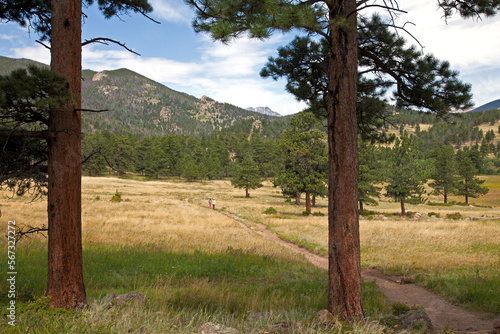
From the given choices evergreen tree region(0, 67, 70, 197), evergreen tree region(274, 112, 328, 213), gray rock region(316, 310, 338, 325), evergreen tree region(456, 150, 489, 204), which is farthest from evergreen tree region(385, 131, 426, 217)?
evergreen tree region(456, 150, 489, 204)

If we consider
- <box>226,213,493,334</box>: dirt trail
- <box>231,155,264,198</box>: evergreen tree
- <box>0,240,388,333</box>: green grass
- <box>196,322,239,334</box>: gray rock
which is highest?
<box>231,155,264,198</box>: evergreen tree

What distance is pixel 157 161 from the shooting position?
8944 cm

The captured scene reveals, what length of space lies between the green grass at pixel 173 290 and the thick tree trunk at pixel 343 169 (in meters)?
0.83

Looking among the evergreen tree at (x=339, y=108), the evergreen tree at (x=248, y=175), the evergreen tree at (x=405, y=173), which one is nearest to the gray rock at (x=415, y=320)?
the evergreen tree at (x=339, y=108)

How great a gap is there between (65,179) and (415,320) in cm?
674

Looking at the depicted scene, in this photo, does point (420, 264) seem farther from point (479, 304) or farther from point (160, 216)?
point (160, 216)

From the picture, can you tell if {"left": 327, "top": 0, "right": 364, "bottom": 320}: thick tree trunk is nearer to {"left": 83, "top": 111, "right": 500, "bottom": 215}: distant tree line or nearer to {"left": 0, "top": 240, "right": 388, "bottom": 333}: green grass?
{"left": 0, "top": 240, "right": 388, "bottom": 333}: green grass

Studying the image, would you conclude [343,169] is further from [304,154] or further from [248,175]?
[248,175]

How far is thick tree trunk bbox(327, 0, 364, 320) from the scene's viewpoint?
5199 mm

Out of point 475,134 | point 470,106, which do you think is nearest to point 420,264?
point 470,106

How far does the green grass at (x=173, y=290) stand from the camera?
392cm

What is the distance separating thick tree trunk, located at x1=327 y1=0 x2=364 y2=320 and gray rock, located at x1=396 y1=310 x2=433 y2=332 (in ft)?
3.08

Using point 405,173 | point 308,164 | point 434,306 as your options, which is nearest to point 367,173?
point 405,173

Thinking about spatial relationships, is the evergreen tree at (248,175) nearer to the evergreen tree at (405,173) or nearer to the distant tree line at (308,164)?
the distant tree line at (308,164)
